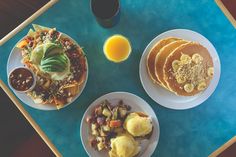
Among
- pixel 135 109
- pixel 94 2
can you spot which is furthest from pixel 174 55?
pixel 94 2

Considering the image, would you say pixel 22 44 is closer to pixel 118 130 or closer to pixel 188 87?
pixel 118 130

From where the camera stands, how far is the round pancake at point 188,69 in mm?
1896

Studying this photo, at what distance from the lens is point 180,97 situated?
1960 millimetres

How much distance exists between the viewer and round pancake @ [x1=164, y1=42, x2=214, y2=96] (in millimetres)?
1896


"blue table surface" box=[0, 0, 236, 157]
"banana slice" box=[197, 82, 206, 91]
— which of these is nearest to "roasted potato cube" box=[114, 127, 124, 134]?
"blue table surface" box=[0, 0, 236, 157]

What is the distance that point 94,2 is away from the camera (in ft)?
6.09

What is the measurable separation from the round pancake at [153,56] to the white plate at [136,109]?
0.40ft

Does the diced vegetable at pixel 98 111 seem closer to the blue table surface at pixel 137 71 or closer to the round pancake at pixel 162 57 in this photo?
the blue table surface at pixel 137 71

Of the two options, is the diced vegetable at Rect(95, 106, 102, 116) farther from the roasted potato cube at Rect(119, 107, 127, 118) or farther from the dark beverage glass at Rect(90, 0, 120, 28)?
the dark beverage glass at Rect(90, 0, 120, 28)

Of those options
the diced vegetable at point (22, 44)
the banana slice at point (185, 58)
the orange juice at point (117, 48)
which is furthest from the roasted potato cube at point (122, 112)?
the diced vegetable at point (22, 44)

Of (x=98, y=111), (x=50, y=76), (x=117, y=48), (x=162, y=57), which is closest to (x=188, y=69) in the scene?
(x=162, y=57)

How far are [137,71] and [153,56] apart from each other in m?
0.11

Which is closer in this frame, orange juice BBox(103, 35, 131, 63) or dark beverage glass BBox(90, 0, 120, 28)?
dark beverage glass BBox(90, 0, 120, 28)

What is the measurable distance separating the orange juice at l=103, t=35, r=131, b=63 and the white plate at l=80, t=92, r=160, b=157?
7.0 inches
